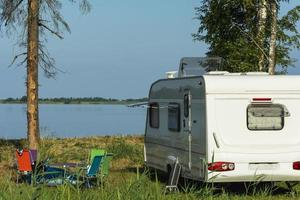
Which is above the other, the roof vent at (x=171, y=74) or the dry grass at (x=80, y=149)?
the roof vent at (x=171, y=74)

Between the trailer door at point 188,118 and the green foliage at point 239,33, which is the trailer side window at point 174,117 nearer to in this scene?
the trailer door at point 188,118

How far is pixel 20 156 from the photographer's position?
516 inches

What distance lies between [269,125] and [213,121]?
1111mm

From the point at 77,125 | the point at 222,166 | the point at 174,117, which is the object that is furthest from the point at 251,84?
the point at 77,125

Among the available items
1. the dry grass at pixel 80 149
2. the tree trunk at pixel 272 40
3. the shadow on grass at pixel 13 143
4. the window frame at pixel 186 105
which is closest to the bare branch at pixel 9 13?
the dry grass at pixel 80 149

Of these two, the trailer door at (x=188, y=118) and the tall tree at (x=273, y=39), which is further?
the tall tree at (x=273, y=39)

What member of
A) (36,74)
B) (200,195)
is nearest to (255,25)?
(36,74)

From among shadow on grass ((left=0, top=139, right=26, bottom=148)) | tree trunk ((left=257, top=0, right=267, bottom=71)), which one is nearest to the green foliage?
tree trunk ((left=257, top=0, right=267, bottom=71))

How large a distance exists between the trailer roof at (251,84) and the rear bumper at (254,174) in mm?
1366

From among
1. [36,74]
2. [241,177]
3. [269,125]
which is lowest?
[241,177]

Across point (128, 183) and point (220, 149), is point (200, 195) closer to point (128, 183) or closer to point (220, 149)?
point (128, 183)

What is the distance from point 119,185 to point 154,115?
644 centimetres

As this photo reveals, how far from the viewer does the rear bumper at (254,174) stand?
37.7ft

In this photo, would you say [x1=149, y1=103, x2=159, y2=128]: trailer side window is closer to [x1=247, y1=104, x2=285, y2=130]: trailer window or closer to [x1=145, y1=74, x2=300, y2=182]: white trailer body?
[x1=145, y1=74, x2=300, y2=182]: white trailer body
